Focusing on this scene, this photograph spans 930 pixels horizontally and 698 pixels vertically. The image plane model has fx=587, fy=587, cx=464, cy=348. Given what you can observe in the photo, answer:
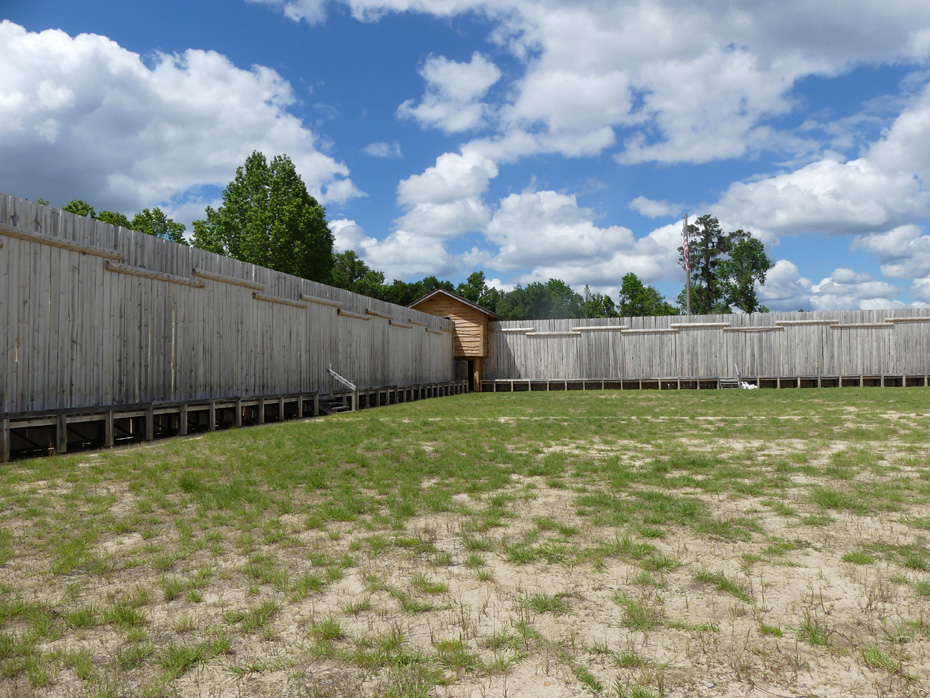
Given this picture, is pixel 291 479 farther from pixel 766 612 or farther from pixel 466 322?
pixel 466 322

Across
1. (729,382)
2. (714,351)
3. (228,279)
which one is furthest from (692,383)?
(228,279)

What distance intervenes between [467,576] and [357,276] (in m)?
61.5

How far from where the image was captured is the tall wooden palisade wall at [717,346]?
29516 millimetres

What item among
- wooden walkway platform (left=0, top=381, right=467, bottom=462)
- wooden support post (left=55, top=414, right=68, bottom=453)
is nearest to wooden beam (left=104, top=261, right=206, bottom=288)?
wooden walkway platform (left=0, top=381, right=467, bottom=462)

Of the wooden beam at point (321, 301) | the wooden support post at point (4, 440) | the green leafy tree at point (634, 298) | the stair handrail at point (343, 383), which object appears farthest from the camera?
the green leafy tree at point (634, 298)

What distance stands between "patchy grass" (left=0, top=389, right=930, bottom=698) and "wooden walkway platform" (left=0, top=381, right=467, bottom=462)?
1349 millimetres

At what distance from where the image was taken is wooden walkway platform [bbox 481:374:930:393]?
97.2ft

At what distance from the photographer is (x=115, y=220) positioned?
39.0 metres

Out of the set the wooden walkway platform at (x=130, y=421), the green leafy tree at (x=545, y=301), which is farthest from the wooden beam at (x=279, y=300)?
the green leafy tree at (x=545, y=301)

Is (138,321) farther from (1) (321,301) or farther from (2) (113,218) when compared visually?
(2) (113,218)

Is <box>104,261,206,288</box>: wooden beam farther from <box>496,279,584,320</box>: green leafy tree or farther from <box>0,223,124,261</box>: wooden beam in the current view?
<box>496,279,584,320</box>: green leafy tree

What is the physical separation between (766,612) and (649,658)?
3.41 ft

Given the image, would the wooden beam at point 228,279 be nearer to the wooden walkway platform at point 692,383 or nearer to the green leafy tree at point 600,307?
the wooden walkway platform at point 692,383

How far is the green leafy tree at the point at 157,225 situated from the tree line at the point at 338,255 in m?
0.07
